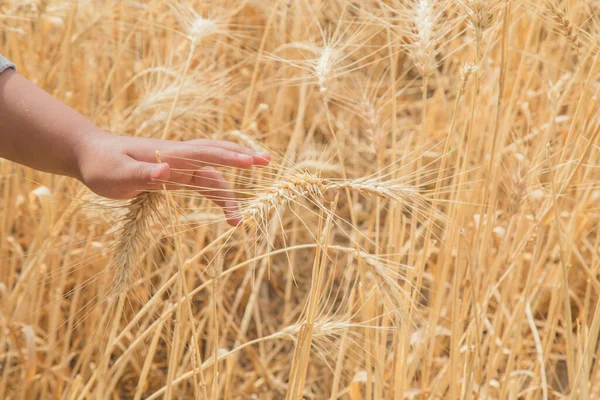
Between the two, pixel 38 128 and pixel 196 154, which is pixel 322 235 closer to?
pixel 196 154

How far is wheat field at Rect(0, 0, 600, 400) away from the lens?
0.68 m

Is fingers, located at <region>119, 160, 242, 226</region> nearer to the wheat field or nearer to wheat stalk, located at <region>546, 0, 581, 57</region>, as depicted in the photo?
the wheat field

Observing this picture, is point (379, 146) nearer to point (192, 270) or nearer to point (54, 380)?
point (192, 270)

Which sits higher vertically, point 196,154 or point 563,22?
point 563,22

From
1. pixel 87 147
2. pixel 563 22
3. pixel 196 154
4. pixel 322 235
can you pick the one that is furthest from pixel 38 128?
pixel 563 22

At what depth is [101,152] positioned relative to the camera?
61cm

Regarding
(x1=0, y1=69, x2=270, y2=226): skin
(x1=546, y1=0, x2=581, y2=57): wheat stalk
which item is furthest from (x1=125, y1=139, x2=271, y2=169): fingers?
(x1=546, y1=0, x2=581, y2=57): wheat stalk

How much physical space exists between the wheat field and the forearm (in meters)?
0.07

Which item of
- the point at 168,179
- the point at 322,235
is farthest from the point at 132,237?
the point at 322,235

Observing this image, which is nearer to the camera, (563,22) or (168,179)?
(168,179)

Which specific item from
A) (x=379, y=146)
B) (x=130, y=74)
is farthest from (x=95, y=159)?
(x=130, y=74)

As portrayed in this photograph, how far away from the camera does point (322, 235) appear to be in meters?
0.62

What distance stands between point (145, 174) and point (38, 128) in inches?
5.8

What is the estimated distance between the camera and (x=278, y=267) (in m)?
1.53
